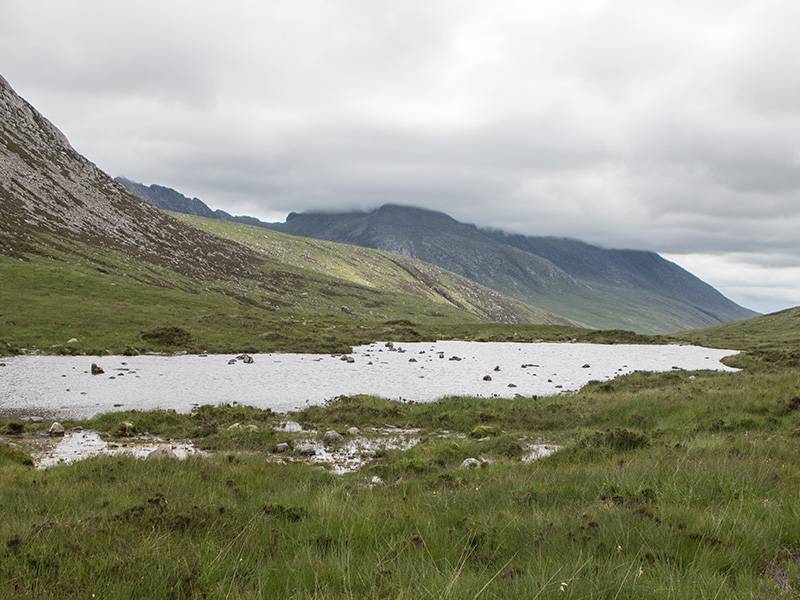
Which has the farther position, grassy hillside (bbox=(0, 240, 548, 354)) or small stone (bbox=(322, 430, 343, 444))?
grassy hillside (bbox=(0, 240, 548, 354))

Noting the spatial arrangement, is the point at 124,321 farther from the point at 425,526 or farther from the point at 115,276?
the point at 425,526

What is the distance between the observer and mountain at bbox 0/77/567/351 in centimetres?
5250

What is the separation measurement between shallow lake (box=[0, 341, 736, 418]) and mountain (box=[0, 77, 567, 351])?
313 inches

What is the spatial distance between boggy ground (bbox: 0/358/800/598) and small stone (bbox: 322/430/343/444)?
3.93m

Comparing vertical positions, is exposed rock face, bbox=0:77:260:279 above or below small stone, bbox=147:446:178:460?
above

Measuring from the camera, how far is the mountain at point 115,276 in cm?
5250

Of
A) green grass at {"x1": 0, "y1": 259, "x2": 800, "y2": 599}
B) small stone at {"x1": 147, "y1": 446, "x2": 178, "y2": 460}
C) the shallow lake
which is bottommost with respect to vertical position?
the shallow lake

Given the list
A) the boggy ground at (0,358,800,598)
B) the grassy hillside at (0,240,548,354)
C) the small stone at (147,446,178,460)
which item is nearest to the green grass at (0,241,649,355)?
the grassy hillside at (0,240,548,354)

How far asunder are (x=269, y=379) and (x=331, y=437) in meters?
16.1

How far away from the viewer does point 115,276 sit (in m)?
89.9

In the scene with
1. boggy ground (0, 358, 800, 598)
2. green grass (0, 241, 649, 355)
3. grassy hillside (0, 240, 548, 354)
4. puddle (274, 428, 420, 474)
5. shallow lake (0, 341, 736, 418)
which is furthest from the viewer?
grassy hillside (0, 240, 548, 354)

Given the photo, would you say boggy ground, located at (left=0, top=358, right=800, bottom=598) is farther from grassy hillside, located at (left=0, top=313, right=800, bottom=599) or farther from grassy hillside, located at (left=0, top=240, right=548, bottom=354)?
grassy hillside, located at (left=0, top=240, right=548, bottom=354)

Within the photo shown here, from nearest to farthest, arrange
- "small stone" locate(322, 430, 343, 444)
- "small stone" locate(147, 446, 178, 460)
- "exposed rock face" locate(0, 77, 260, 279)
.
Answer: "small stone" locate(147, 446, 178, 460) < "small stone" locate(322, 430, 343, 444) < "exposed rock face" locate(0, 77, 260, 279)

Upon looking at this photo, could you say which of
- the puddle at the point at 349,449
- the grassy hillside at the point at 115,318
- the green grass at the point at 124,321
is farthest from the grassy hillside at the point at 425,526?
the green grass at the point at 124,321
